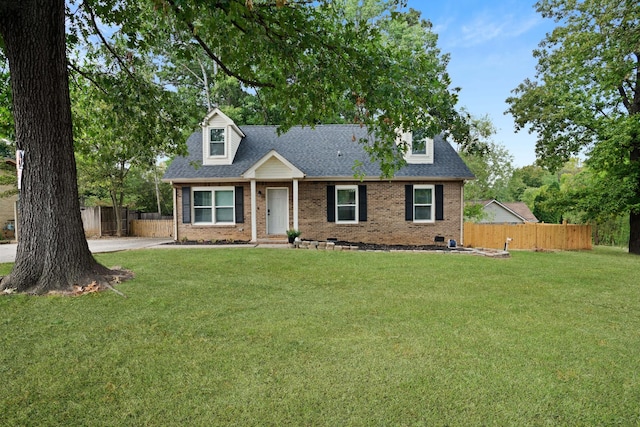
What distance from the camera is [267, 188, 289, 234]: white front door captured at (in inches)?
552

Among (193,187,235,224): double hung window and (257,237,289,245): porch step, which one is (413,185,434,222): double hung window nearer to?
(257,237,289,245): porch step

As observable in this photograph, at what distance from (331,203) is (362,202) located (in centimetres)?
122

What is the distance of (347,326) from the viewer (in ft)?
13.2

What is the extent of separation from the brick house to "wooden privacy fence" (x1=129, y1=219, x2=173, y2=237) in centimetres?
557

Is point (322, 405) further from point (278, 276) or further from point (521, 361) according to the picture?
point (278, 276)

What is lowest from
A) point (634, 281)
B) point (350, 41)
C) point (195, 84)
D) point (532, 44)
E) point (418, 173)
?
point (634, 281)

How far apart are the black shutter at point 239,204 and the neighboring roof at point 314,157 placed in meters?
0.65

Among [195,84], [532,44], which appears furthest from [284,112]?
[195,84]

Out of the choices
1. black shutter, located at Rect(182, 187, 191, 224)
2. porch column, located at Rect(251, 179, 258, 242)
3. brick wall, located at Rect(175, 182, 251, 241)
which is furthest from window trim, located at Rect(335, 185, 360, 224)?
black shutter, located at Rect(182, 187, 191, 224)

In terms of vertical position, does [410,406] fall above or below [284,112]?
below

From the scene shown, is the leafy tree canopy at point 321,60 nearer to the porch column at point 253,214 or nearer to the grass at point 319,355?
the grass at point 319,355

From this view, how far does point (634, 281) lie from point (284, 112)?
789 centimetres

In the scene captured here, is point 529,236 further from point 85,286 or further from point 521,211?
point 521,211

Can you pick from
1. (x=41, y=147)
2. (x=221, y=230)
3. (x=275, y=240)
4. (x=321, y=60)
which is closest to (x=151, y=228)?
(x=221, y=230)
